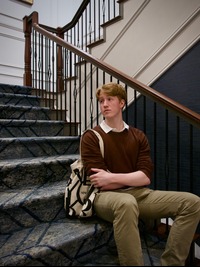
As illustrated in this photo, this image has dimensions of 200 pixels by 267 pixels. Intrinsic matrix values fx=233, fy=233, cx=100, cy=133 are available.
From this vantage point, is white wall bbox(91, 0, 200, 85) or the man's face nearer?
the man's face

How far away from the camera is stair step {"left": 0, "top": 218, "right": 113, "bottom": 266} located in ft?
3.44

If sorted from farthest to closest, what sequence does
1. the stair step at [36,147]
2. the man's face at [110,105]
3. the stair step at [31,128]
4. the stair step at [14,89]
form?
the stair step at [14,89] → the stair step at [31,128] → the stair step at [36,147] → the man's face at [110,105]

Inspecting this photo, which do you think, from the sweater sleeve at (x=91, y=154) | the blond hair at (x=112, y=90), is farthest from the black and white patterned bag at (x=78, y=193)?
the blond hair at (x=112, y=90)

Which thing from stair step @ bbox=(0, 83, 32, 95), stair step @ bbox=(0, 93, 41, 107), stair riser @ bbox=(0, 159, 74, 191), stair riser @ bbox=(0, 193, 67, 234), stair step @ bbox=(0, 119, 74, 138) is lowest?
stair riser @ bbox=(0, 193, 67, 234)

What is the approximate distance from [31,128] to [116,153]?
110 cm

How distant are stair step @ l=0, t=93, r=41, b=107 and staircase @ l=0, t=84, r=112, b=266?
545mm

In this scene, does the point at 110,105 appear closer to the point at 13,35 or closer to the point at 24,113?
the point at 24,113

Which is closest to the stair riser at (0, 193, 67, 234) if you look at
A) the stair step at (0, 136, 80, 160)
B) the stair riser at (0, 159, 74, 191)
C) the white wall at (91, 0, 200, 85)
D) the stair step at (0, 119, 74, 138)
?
the stair riser at (0, 159, 74, 191)

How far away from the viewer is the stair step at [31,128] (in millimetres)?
2025

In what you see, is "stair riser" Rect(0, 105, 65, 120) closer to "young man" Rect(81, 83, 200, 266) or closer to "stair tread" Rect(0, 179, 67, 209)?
"stair tread" Rect(0, 179, 67, 209)

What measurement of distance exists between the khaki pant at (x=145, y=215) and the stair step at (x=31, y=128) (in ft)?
3.69

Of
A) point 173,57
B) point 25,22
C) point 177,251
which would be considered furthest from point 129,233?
point 25,22

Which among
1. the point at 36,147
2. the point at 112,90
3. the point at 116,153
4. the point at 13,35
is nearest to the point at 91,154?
the point at 116,153

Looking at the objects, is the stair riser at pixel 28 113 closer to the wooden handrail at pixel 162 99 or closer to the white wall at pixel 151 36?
the wooden handrail at pixel 162 99
